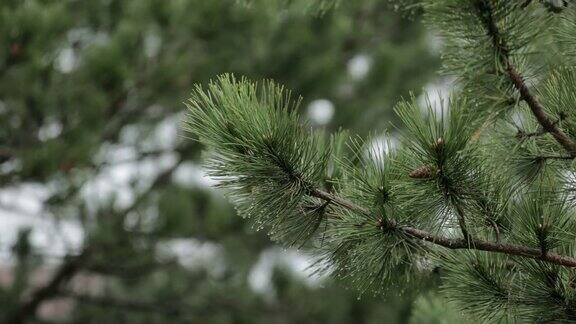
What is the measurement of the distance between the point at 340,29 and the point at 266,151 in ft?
9.91

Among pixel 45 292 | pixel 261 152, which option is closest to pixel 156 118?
pixel 45 292

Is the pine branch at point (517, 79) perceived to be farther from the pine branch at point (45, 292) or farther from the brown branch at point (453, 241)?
the pine branch at point (45, 292)

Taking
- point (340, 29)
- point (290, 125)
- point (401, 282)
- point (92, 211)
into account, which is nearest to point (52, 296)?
point (92, 211)

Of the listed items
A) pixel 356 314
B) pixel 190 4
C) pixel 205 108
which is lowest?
pixel 356 314

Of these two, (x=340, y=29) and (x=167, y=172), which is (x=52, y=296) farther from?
(x=340, y=29)

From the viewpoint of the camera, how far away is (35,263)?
4.55m

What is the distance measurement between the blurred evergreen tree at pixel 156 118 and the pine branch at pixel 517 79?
1550mm

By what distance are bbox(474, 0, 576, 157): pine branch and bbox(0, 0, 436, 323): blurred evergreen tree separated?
61.0 inches

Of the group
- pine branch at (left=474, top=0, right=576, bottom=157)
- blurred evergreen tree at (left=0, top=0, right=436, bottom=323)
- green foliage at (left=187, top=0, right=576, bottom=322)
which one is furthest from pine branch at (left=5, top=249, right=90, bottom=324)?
pine branch at (left=474, top=0, right=576, bottom=157)

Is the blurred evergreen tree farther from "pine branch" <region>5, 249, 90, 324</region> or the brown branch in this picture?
the brown branch

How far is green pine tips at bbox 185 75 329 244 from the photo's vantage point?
135 centimetres

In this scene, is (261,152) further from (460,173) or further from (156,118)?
(156,118)

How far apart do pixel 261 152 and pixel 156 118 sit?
10.0ft

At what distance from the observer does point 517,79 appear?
141cm
